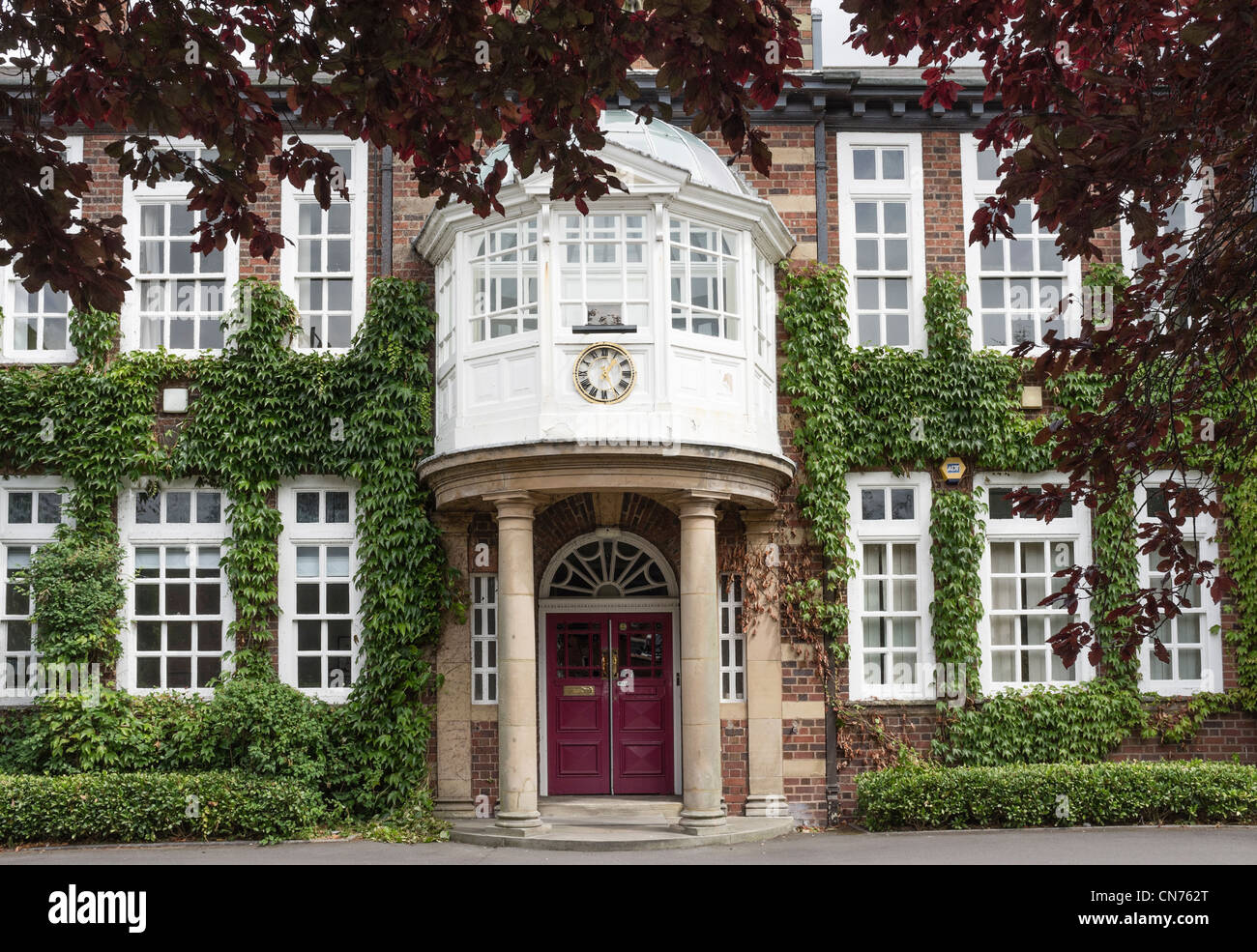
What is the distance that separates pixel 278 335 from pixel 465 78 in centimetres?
947

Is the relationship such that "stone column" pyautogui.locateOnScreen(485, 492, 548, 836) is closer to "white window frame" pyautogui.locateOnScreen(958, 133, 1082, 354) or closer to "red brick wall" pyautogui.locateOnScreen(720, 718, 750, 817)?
"red brick wall" pyautogui.locateOnScreen(720, 718, 750, 817)

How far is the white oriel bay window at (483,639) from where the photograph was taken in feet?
50.0

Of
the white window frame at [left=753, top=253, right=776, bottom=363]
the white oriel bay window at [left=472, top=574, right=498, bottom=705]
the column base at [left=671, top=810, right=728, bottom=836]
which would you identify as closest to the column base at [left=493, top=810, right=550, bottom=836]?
the column base at [left=671, top=810, right=728, bottom=836]

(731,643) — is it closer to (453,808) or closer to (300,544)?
(453,808)

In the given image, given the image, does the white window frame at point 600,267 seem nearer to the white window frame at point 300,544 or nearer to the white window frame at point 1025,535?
the white window frame at point 300,544

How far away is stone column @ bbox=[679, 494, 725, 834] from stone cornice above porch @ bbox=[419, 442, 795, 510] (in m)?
0.26

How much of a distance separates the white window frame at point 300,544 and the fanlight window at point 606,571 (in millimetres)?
2254

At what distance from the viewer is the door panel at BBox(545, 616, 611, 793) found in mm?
15734

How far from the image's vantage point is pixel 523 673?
13.9 metres

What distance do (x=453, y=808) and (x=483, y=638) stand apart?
6.08ft

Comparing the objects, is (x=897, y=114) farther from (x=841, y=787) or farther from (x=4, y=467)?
(x=4, y=467)

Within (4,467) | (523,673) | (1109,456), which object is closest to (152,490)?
(4,467)

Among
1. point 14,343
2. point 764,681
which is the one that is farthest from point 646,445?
point 14,343

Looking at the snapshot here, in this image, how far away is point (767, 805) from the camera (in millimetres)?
14984
